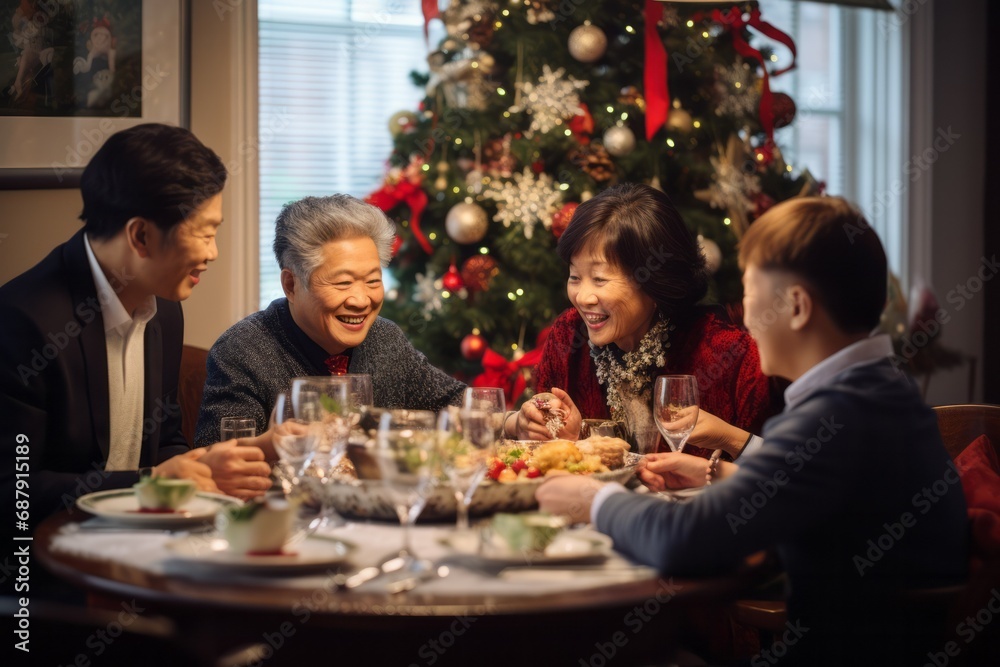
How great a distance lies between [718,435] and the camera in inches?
86.2

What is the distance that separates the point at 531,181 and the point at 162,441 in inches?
74.5

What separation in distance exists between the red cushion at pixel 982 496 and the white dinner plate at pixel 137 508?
116 centimetres

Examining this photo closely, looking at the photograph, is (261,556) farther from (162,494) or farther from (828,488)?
(828,488)

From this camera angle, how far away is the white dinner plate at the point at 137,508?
1568 millimetres

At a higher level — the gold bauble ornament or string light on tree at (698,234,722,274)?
the gold bauble ornament

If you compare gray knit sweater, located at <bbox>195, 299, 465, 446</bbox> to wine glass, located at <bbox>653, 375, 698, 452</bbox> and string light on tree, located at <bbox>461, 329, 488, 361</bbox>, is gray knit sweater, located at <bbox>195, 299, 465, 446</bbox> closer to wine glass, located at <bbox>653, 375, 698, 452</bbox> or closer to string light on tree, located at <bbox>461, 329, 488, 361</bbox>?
wine glass, located at <bbox>653, 375, 698, 452</bbox>

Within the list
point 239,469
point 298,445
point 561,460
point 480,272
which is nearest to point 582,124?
point 480,272

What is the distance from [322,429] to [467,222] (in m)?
2.26

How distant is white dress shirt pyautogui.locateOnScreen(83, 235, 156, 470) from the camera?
218 cm

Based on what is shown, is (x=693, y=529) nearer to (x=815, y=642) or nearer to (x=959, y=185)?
(x=815, y=642)

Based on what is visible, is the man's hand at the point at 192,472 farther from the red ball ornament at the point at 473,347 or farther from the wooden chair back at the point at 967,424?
the red ball ornament at the point at 473,347

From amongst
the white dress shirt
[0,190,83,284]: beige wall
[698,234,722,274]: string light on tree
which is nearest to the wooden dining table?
the white dress shirt

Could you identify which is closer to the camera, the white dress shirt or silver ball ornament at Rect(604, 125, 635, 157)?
the white dress shirt

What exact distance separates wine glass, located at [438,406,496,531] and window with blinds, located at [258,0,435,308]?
3042 mm
